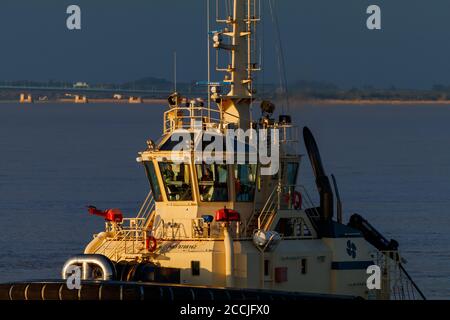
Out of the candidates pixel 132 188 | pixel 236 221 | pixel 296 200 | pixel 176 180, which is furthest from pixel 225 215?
pixel 132 188

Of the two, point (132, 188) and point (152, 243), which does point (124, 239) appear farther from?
point (132, 188)

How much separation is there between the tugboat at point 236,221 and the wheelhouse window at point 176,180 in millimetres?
25

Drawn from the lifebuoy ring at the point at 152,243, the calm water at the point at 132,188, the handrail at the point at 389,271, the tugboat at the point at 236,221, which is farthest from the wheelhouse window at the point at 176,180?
the calm water at the point at 132,188

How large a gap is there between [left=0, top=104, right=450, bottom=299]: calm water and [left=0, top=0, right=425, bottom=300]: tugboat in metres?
11.7

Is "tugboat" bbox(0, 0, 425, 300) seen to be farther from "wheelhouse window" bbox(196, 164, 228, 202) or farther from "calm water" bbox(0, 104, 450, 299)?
"calm water" bbox(0, 104, 450, 299)

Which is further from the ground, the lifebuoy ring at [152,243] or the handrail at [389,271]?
the lifebuoy ring at [152,243]

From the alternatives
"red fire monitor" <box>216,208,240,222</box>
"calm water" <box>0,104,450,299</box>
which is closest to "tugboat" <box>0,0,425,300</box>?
"red fire monitor" <box>216,208,240,222</box>

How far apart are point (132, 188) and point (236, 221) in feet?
154

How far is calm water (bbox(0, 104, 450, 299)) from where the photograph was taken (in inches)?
2378

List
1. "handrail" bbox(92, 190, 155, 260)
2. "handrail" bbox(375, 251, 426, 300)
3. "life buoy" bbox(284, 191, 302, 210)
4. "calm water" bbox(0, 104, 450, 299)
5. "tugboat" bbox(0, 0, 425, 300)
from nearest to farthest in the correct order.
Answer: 1. "tugboat" bbox(0, 0, 425, 300)
2. "handrail" bbox(92, 190, 155, 260)
3. "life buoy" bbox(284, 191, 302, 210)
4. "handrail" bbox(375, 251, 426, 300)
5. "calm water" bbox(0, 104, 450, 299)

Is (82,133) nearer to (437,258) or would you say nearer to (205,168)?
(437,258)

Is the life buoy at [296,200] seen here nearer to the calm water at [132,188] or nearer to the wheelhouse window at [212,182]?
the wheelhouse window at [212,182]

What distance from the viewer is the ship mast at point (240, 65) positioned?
135ft
